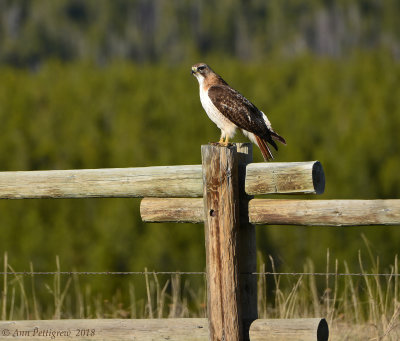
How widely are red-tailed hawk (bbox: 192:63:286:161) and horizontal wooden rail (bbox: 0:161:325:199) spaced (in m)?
1.70

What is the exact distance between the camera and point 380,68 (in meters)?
104

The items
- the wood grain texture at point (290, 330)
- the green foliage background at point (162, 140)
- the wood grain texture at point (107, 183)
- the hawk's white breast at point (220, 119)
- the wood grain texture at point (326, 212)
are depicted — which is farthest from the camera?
the green foliage background at point (162, 140)

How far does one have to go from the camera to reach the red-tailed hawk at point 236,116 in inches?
271

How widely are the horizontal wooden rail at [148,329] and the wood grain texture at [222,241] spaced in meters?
0.11

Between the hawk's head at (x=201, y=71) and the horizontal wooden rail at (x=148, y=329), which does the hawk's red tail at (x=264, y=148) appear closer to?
the hawk's head at (x=201, y=71)

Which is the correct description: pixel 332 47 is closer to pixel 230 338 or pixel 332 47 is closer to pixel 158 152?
pixel 158 152

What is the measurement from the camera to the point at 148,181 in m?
5.24

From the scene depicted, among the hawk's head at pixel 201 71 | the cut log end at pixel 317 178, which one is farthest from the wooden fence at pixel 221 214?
the hawk's head at pixel 201 71

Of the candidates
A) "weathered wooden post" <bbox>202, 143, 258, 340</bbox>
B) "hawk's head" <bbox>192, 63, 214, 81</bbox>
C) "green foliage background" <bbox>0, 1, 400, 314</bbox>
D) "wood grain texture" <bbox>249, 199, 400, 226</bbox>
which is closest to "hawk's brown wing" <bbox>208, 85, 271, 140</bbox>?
"hawk's head" <bbox>192, 63, 214, 81</bbox>

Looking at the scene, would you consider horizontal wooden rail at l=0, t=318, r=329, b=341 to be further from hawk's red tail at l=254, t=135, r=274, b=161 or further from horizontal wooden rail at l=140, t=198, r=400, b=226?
hawk's red tail at l=254, t=135, r=274, b=161

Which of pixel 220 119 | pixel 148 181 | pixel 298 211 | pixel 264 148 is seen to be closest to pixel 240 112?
pixel 220 119

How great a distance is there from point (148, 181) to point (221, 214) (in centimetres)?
51

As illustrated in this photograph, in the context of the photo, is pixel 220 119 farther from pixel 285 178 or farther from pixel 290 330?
pixel 290 330

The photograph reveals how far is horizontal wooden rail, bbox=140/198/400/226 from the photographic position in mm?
4707
